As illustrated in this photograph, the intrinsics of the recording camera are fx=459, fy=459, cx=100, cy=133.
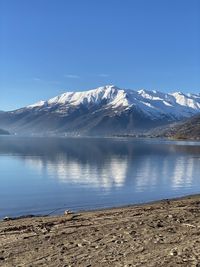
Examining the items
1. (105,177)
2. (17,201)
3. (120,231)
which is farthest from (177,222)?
(105,177)

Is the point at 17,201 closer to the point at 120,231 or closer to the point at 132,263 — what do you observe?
the point at 120,231

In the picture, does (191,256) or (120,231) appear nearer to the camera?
(191,256)

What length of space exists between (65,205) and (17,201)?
13.5 ft

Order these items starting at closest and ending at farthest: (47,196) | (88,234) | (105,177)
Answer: (88,234) → (47,196) → (105,177)

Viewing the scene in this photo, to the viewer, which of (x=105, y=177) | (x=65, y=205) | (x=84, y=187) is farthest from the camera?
(x=105, y=177)

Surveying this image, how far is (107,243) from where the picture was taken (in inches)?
567

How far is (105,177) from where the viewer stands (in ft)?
187

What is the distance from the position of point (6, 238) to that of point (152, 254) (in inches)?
226

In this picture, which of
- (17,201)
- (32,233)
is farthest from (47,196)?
(32,233)

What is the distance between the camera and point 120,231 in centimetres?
1641

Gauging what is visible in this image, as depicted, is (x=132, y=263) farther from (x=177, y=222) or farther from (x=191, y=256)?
(x=177, y=222)

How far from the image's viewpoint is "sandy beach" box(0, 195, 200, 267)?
12453 mm

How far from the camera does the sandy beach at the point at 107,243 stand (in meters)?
12.5

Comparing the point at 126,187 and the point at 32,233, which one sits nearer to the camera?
the point at 32,233
